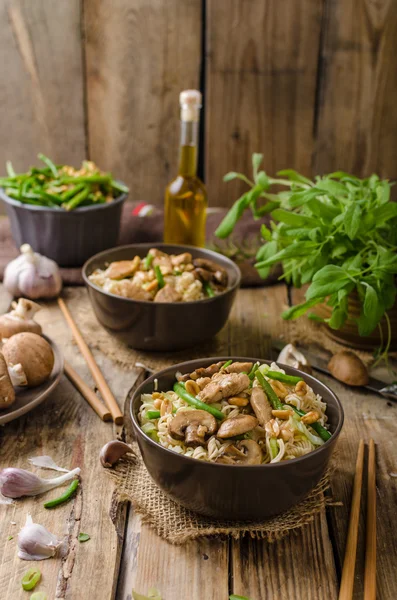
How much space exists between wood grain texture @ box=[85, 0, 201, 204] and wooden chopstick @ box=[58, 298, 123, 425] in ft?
3.91

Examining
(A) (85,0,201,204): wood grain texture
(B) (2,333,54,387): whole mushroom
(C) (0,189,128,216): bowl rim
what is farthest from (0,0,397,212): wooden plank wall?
(B) (2,333,54,387): whole mushroom

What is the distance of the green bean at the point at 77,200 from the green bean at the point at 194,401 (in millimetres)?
1072

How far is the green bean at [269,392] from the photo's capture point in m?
1.28

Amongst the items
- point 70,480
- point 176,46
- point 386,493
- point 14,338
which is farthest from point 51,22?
point 386,493

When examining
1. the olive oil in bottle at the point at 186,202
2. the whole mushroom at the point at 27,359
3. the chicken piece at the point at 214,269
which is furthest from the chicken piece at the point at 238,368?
the olive oil in bottle at the point at 186,202

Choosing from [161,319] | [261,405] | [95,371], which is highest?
[261,405]

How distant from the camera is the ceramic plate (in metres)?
1.43

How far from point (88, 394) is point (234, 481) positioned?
63 cm

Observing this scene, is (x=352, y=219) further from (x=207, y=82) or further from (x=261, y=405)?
(x=207, y=82)

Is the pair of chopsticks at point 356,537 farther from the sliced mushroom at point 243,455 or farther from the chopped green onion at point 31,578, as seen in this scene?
the chopped green onion at point 31,578

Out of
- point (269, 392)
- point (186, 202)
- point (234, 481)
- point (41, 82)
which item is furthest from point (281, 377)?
point (41, 82)

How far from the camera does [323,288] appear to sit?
1.62 metres

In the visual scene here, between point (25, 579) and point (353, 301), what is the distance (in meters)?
1.12

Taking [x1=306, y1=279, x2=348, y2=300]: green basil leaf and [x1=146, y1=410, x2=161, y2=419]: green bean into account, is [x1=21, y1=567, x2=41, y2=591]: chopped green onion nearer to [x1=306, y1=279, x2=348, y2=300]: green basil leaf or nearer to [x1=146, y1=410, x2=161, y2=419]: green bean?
[x1=146, y1=410, x2=161, y2=419]: green bean
